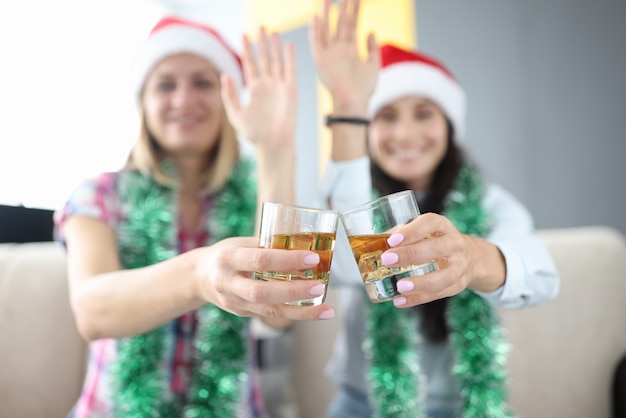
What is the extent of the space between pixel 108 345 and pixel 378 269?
765 millimetres

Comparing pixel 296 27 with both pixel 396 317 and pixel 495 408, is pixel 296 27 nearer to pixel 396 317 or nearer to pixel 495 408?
pixel 396 317

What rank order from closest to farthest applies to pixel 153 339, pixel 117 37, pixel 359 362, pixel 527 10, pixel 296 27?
1. pixel 153 339
2. pixel 359 362
3. pixel 527 10
4. pixel 296 27
5. pixel 117 37

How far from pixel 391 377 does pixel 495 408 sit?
0.23 m

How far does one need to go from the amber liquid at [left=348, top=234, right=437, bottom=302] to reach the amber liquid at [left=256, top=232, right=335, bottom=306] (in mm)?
56

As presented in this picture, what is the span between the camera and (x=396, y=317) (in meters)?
1.25

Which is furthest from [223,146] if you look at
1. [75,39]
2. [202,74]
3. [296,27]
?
[75,39]

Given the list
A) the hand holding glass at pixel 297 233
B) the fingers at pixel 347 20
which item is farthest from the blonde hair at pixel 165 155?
the hand holding glass at pixel 297 233

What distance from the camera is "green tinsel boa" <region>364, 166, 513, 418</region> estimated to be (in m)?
1.12

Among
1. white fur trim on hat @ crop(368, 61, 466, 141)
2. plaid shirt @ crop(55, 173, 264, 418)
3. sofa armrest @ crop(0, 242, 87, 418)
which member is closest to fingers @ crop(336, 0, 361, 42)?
white fur trim on hat @ crop(368, 61, 466, 141)

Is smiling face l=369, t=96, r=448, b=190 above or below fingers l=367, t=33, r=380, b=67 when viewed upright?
below

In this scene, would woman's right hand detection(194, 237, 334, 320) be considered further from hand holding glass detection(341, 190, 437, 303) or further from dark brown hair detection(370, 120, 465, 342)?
dark brown hair detection(370, 120, 465, 342)

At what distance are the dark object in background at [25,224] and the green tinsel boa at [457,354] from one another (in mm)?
1276

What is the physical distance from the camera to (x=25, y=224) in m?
1.80

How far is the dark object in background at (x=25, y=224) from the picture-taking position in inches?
69.1
